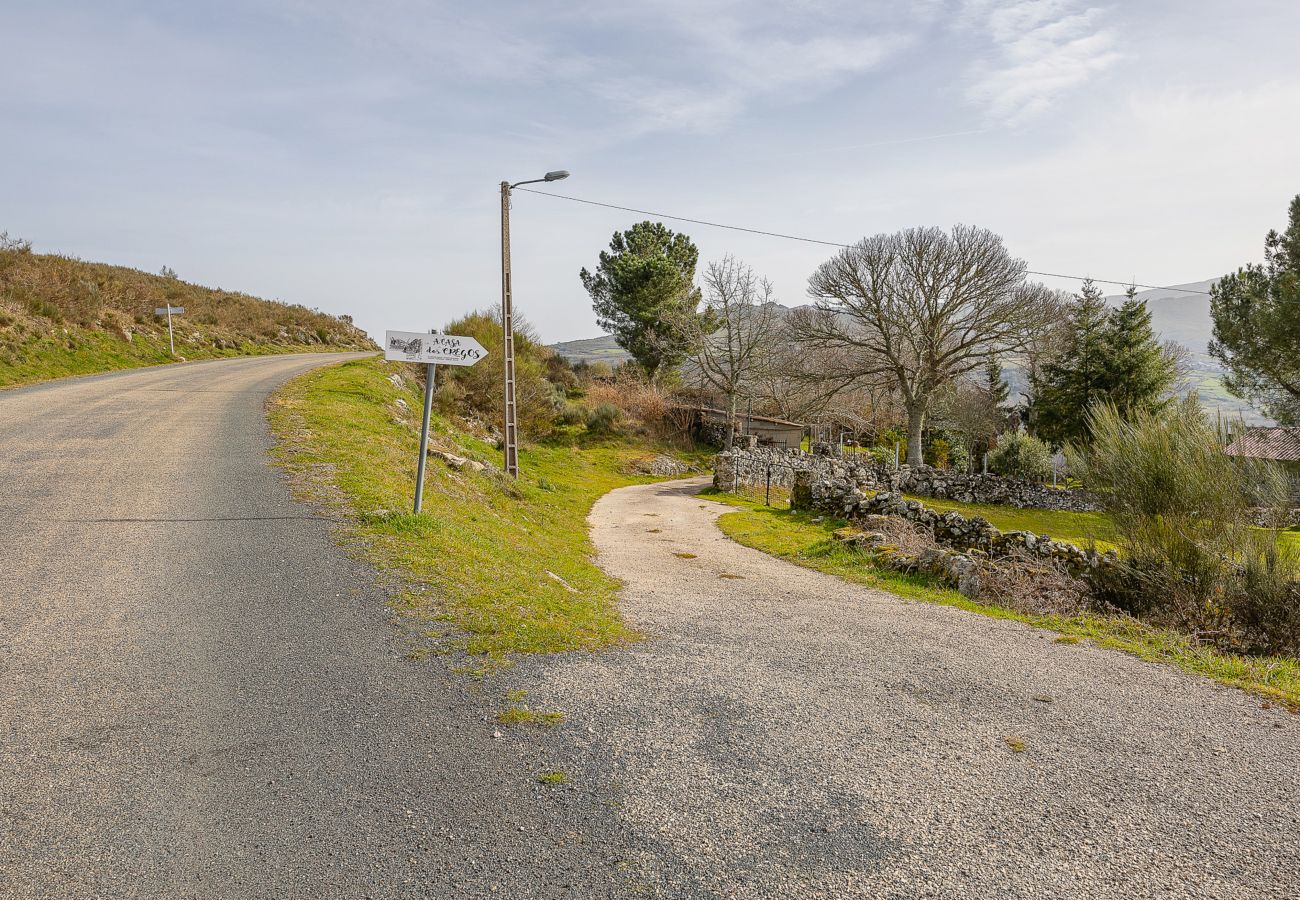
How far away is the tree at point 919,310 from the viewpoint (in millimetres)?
30188

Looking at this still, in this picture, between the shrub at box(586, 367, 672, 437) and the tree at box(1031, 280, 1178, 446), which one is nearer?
the tree at box(1031, 280, 1178, 446)

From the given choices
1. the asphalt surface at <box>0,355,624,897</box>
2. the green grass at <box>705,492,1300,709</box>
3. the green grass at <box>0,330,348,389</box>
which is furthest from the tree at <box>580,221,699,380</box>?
the asphalt surface at <box>0,355,624,897</box>

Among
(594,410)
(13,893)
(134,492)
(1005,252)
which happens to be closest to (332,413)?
(134,492)

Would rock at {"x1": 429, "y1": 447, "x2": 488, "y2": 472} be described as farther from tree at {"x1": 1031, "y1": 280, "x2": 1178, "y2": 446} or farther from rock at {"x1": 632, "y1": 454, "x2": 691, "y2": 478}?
tree at {"x1": 1031, "y1": 280, "x2": 1178, "y2": 446}

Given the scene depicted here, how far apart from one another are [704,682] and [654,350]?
140 feet

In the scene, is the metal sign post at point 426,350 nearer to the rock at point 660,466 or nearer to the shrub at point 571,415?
the rock at point 660,466

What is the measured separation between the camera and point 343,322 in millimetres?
47750

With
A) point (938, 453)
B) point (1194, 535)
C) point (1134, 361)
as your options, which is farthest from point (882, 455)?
point (1194, 535)

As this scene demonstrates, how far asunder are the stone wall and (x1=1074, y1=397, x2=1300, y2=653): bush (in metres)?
17.6

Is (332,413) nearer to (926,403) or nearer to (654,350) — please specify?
(926,403)

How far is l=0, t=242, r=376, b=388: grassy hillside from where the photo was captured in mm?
20797

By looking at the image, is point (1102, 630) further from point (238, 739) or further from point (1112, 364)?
point (1112, 364)

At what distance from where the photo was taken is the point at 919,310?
31.6 meters

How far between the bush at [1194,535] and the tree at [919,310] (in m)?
22.2
